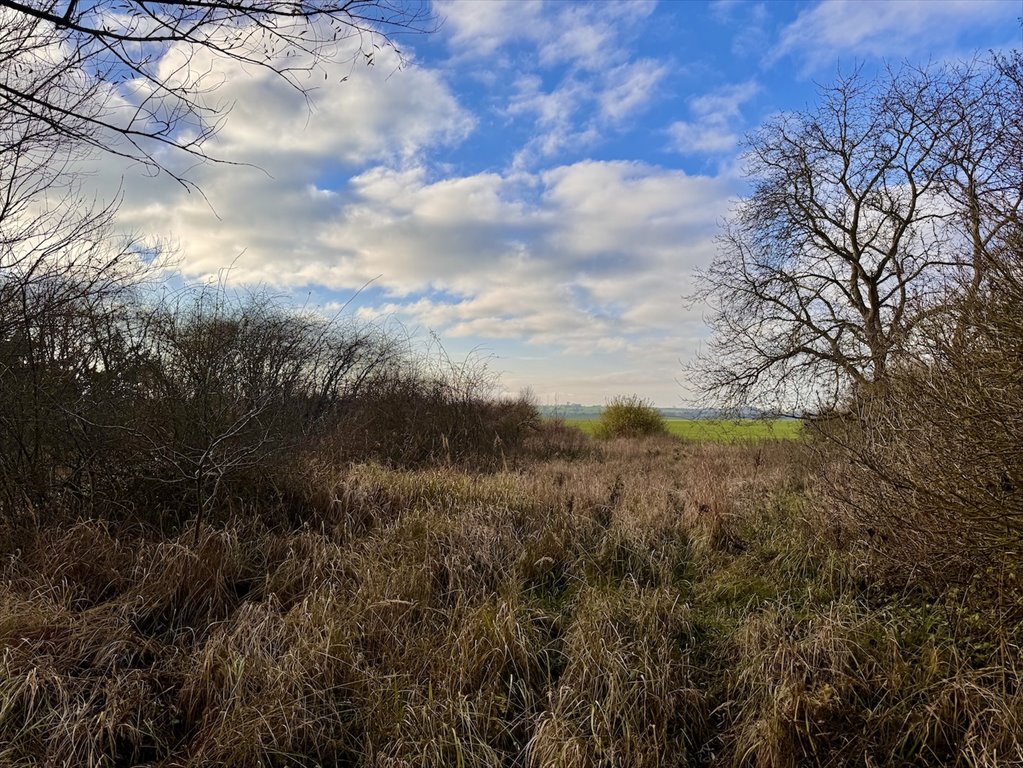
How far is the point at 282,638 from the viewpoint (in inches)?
143

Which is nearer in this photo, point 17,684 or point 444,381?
point 17,684

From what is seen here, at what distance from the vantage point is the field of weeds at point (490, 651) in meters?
2.86

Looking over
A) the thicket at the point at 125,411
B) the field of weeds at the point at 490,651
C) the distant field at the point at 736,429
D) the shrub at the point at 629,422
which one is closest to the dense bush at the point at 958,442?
the field of weeds at the point at 490,651

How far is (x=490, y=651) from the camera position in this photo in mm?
3533

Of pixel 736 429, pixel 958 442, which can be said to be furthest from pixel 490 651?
pixel 736 429

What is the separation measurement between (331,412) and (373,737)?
987cm

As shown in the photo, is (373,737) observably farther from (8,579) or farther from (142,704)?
(8,579)

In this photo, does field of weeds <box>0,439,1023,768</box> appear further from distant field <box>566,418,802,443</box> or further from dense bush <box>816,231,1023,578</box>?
distant field <box>566,418,802,443</box>

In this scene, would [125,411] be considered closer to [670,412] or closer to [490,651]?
[490,651]

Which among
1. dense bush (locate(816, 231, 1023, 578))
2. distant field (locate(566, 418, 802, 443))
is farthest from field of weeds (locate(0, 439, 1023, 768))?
distant field (locate(566, 418, 802, 443))

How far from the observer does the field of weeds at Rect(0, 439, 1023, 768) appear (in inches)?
113

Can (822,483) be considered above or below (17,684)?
above

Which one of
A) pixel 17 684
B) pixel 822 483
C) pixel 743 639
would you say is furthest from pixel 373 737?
pixel 822 483

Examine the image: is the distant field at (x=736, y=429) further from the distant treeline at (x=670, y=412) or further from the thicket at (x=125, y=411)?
the thicket at (x=125, y=411)
